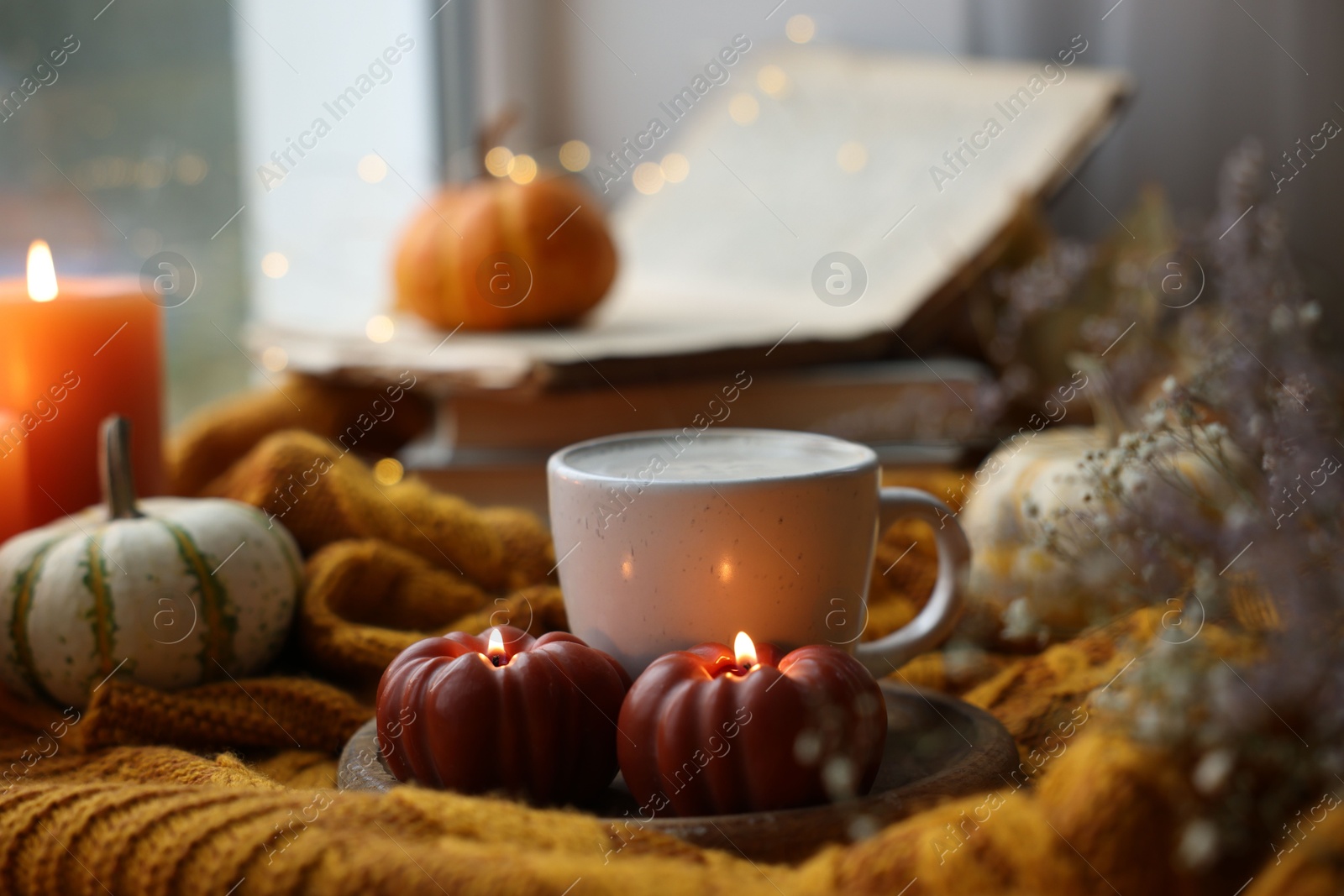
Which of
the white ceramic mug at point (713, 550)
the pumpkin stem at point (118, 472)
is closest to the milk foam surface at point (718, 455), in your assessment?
the white ceramic mug at point (713, 550)

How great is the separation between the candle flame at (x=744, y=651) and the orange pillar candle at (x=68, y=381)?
0.44 m

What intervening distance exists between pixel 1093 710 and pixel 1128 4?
100cm

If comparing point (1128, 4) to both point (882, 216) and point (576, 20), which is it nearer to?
point (882, 216)

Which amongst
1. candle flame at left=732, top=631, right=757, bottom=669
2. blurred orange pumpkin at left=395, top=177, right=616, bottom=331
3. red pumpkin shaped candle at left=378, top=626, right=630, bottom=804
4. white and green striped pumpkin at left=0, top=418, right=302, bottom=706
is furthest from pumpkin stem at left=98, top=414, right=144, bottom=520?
blurred orange pumpkin at left=395, top=177, right=616, bottom=331

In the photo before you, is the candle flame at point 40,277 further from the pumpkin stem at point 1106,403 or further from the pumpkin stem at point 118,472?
the pumpkin stem at point 1106,403

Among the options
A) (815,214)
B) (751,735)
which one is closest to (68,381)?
(751,735)

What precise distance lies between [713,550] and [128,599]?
28 centimetres

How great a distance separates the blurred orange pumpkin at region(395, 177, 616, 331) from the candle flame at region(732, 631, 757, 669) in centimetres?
61

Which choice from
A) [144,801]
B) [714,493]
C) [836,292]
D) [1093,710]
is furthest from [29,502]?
[836,292]

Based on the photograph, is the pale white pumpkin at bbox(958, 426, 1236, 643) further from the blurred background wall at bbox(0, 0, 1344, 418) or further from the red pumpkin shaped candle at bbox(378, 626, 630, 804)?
the blurred background wall at bbox(0, 0, 1344, 418)

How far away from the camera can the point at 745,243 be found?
1314mm

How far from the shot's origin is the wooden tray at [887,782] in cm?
42

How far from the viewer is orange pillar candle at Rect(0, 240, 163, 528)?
72 cm

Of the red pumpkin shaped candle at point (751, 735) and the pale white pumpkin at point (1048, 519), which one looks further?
the pale white pumpkin at point (1048, 519)
